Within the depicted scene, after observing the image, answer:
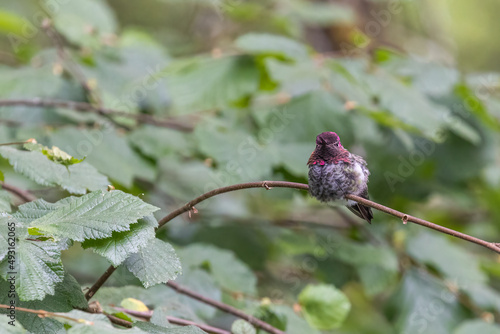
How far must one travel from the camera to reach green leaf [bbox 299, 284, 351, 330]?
2.22 meters

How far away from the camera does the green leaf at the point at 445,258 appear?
3.00 meters

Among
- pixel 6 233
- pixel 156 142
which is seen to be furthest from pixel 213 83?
pixel 6 233

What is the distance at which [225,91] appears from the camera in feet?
9.91

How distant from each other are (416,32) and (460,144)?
3519 millimetres

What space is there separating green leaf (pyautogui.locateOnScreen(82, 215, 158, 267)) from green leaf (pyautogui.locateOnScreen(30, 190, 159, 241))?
0.04m

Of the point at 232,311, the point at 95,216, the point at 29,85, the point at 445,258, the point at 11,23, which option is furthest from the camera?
the point at 11,23

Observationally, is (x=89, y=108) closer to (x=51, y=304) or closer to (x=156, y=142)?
(x=156, y=142)

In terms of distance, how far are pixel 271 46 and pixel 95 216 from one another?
80.9 inches

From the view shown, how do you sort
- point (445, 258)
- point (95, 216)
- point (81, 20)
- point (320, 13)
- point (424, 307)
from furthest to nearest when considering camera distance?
point (320, 13), point (81, 20), point (445, 258), point (424, 307), point (95, 216)

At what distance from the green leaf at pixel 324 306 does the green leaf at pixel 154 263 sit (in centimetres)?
112

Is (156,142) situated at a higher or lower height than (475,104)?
lower

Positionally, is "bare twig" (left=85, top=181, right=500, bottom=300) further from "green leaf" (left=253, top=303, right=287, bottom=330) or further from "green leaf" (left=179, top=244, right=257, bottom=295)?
"green leaf" (left=179, top=244, right=257, bottom=295)

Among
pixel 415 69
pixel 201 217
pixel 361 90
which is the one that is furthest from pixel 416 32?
pixel 201 217

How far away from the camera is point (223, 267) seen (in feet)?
8.26
